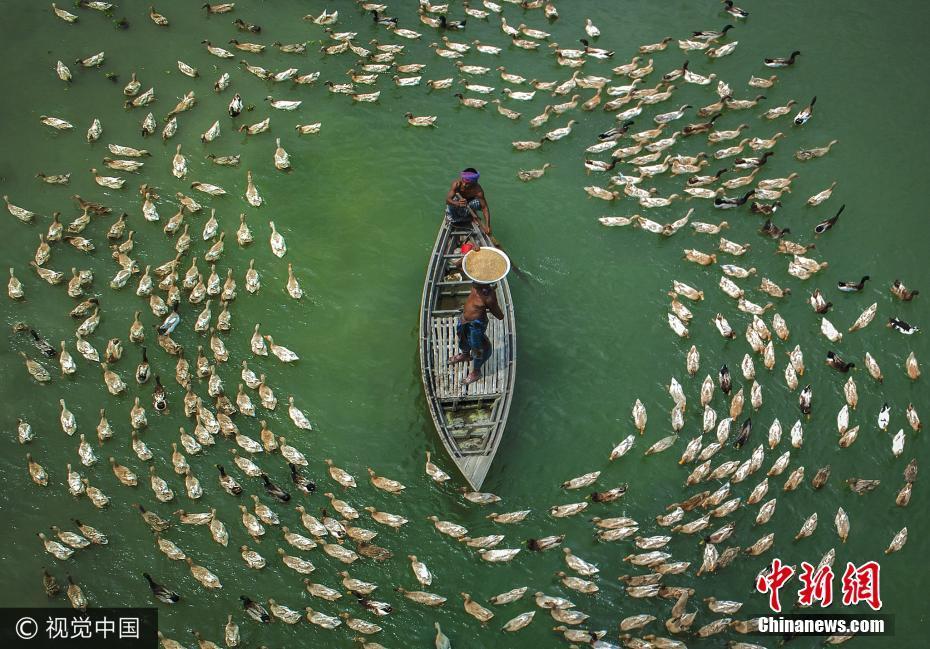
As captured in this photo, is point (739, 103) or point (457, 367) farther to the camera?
point (739, 103)

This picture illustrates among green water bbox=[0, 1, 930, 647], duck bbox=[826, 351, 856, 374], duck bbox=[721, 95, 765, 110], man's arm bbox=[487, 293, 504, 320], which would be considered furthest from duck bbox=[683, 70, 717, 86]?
man's arm bbox=[487, 293, 504, 320]

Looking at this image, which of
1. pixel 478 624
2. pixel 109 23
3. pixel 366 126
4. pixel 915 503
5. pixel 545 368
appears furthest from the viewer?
pixel 109 23

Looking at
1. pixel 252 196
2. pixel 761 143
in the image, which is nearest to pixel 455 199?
pixel 252 196

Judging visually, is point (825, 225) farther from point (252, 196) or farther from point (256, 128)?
point (256, 128)

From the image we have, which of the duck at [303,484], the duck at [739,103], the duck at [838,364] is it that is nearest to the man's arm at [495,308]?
the duck at [303,484]

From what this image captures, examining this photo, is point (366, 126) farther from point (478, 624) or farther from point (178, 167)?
point (478, 624)

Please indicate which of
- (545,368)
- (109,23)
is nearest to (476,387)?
(545,368)
